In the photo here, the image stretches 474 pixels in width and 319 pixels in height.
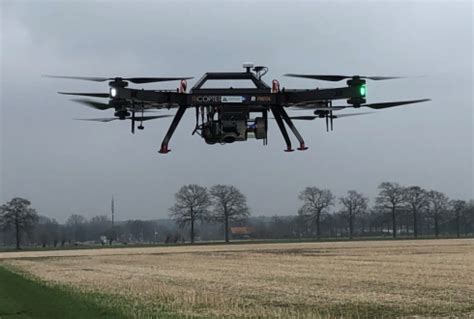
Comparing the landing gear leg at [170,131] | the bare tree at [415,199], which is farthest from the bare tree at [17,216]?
the landing gear leg at [170,131]

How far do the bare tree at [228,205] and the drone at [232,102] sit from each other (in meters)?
130

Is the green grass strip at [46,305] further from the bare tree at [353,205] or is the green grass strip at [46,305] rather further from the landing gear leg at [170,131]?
the bare tree at [353,205]

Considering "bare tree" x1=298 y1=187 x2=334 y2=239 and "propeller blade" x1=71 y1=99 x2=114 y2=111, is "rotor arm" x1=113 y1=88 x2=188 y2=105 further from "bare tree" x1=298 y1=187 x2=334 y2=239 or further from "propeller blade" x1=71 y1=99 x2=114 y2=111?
"bare tree" x1=298 y1=187 x2=334 y2=239

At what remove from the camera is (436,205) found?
14962cm

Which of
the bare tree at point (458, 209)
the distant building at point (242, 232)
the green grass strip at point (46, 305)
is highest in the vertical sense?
the bare tree at point (458, 209)

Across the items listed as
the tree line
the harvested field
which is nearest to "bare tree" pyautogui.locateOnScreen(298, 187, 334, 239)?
the tree line

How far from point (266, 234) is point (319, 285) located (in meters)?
136

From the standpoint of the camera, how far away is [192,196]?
138 meters

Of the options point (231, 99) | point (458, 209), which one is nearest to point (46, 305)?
point (231, 99)

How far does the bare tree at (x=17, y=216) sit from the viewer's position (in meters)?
128

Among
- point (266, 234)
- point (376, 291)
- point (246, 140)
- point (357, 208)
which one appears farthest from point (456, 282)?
point (266, 234)

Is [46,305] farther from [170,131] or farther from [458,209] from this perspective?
[458,209]

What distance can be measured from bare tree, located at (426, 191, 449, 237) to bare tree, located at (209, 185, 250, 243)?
136 ft

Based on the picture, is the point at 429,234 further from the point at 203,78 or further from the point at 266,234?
the point at 203,78
